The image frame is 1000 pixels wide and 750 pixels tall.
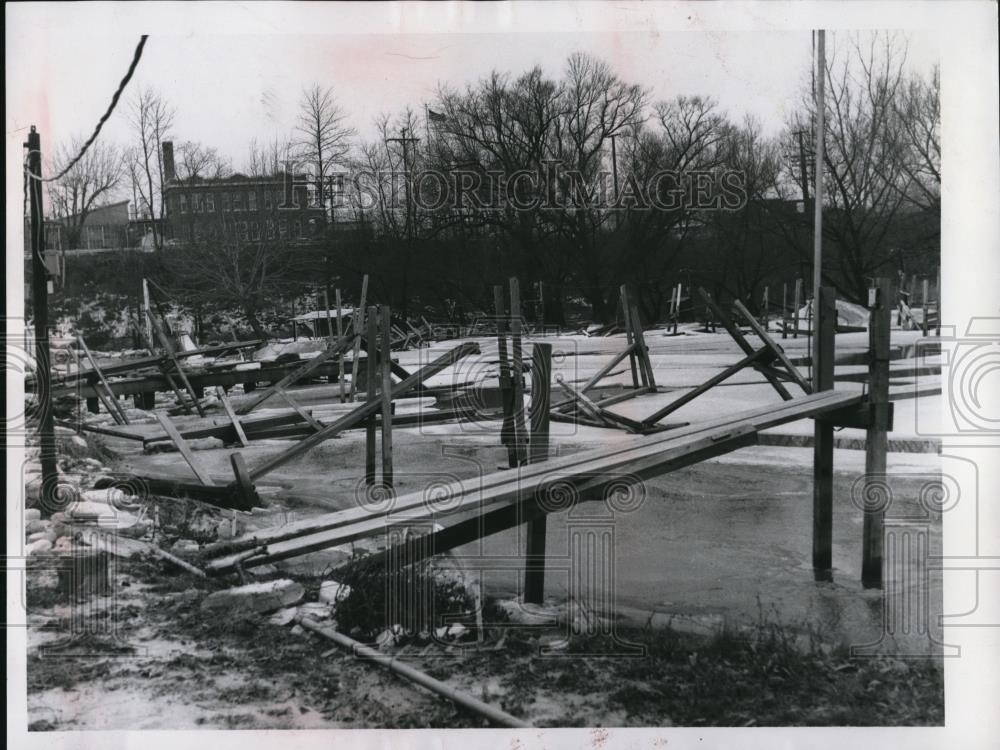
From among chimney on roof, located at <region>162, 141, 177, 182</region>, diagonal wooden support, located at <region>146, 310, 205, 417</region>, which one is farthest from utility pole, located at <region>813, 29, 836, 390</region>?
diagonal wooden support, located at <region>146, 310, 205, 417</region>

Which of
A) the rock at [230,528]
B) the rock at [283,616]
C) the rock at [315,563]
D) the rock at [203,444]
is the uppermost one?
the rock at [203,444]

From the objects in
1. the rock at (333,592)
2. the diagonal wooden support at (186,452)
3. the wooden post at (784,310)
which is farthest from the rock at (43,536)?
the wooden post at (784,310)

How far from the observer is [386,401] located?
5.75m

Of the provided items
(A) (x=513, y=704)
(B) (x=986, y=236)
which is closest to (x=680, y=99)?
(B) (x=986, y=236)

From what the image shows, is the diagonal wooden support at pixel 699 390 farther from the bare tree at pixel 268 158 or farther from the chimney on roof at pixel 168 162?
the chimney on roof at pixel 168 162

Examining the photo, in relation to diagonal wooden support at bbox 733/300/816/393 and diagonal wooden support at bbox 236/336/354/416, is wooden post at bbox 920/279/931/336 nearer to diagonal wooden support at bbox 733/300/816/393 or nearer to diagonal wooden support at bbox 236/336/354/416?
diagonal wooden support at bbox 733/300/816/393

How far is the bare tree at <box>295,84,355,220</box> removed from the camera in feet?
14.9

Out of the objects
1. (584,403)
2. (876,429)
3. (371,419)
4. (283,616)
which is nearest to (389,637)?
(283,616)

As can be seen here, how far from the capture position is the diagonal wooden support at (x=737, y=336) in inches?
203

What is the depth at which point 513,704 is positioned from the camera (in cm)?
397

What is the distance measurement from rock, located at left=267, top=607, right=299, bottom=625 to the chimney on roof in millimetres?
2404

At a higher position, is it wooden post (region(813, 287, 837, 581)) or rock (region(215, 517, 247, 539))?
wooden post (region(813, 287, 837, 581))

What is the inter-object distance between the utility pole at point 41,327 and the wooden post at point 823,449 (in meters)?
4.09

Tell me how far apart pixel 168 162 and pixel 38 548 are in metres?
2.11
